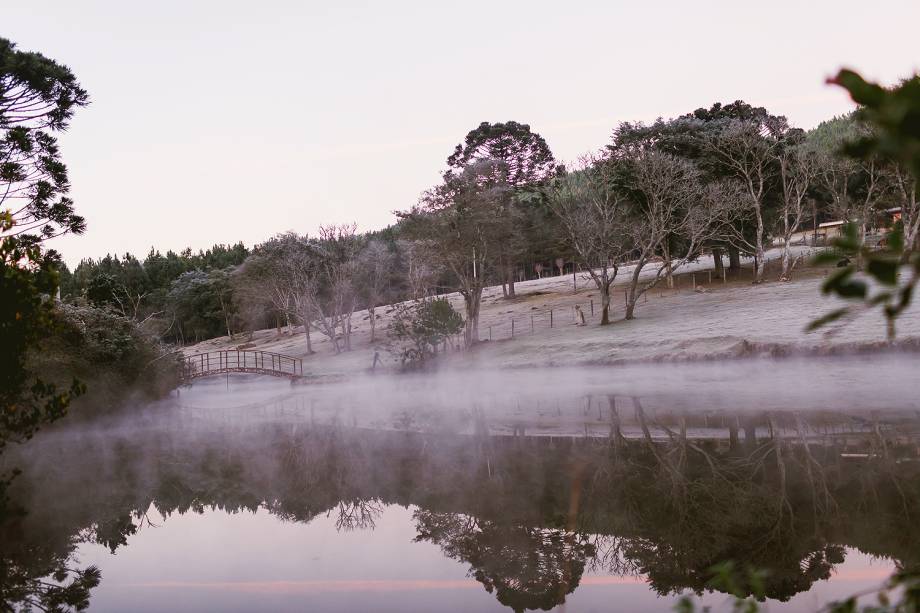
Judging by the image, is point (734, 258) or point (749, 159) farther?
point (734, 258)

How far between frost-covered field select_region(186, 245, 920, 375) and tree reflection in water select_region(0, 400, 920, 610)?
1051 cm

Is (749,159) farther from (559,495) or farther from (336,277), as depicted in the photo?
(559,495)

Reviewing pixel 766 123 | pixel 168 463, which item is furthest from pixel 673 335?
pixel 168 463

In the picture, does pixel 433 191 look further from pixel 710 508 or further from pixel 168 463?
pixel 710 508

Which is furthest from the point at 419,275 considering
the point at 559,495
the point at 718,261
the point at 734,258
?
the point at 559,495

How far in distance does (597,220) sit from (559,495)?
139 ft

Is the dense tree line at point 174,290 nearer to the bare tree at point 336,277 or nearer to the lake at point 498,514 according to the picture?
the bare tree at point 336,277

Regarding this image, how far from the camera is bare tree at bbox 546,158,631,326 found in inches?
2039

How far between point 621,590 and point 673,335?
34.8 metres

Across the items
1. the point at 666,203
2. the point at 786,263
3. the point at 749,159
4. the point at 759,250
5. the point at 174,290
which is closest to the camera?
the point at 666,203

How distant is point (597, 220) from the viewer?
54.8 m

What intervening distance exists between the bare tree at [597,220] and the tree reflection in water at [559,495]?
27717mm

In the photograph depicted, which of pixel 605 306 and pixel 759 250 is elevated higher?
pixel 759 250

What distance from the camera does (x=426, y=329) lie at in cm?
4894
